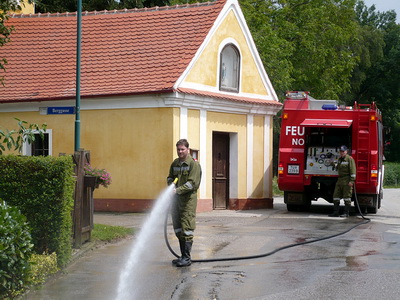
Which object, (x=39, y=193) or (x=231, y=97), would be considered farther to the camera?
(x=231, y=97)

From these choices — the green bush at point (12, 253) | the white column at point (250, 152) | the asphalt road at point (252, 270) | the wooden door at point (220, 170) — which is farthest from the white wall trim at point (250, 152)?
the green bush at point (12, 253)

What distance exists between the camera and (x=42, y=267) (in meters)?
9.23

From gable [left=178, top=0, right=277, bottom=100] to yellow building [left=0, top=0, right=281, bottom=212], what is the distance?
1.2 inches

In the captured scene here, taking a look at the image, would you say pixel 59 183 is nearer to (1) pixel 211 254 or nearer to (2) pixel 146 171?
(1) pixel 211 254

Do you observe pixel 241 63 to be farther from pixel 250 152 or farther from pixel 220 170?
pixel 220 170

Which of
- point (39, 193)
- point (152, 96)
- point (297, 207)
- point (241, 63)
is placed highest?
point (241, 63)

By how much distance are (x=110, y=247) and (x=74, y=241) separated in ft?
3.40

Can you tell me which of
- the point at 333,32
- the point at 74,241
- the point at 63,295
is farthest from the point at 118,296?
the point at 333,32

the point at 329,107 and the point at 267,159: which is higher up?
the point at 329,107

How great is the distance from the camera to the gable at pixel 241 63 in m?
20.3

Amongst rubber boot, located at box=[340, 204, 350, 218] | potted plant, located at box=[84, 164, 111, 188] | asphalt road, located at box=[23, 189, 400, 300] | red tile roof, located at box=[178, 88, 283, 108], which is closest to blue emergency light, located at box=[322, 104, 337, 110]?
red tile roof, located at box=[178, 88, 283, 108]

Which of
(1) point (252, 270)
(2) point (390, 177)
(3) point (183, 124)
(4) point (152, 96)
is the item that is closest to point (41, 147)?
(4) point (152, 96)

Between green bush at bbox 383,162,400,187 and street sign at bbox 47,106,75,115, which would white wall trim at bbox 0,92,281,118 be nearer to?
street sign at bbox 47,106,75,115

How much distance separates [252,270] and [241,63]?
1298 cm
